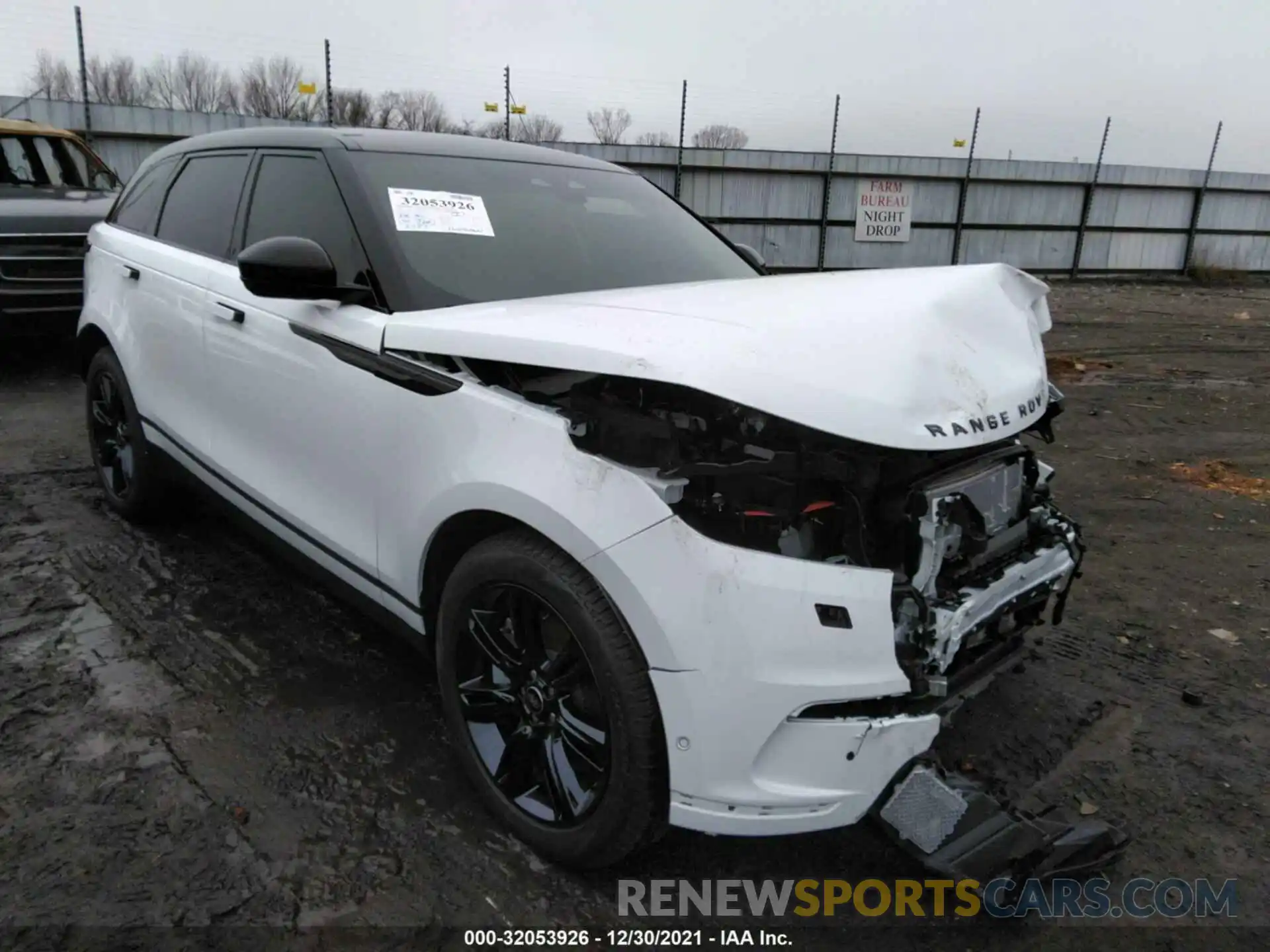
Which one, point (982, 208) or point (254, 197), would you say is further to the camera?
point (982, 208)

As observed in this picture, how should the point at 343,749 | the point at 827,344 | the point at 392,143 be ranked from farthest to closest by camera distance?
the point at 392,143
the point at 343,749
the point at 827,344

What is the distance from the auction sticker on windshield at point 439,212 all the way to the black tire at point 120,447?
189cm

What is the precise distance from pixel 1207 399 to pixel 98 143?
47.0 ft

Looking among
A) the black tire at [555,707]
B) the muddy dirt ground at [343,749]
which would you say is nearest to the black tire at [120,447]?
the muddy dirt ground at [343,749]

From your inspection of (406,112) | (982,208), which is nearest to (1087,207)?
(982,208)

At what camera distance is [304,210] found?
2930 millimetres

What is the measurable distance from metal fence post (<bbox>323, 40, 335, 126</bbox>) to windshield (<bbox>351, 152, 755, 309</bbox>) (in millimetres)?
12033

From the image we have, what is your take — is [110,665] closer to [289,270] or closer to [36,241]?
[289,270]

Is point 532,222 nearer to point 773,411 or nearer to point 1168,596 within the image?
point 773,411

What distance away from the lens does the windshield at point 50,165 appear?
295 inches

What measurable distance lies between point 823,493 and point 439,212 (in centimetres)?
157

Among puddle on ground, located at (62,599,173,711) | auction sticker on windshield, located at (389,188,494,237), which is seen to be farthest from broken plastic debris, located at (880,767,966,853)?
puddle on ground, located at (62,599,173,711)

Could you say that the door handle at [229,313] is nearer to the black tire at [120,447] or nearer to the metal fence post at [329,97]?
the black tire at [120,447]

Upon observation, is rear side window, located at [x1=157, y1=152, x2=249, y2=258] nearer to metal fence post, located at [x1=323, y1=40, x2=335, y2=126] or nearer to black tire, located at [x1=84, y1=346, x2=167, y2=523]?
black tire, located at [x1=84, y1=346, x2=167, y2=523]
